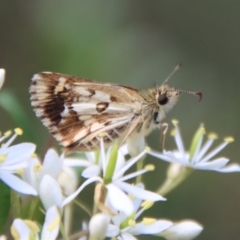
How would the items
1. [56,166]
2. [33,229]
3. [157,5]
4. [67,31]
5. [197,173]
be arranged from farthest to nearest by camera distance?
[157,5] < [197,173] < [67,31] < [56,166] < [33,229]

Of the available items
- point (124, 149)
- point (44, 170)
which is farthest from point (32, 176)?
point (124, 149)

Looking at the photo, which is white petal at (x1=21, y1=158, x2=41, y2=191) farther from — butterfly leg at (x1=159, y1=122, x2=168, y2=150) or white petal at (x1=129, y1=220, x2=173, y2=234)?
butterfly leg at (x1=159, y1=122, x2=168, y2=150)

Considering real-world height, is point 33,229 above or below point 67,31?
below

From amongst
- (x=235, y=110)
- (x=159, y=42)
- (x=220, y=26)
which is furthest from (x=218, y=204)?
(x=220, y=26)

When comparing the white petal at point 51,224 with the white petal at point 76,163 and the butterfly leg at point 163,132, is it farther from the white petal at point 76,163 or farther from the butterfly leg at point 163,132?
the butterfly leg at point 163,132

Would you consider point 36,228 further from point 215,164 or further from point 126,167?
point 215,164

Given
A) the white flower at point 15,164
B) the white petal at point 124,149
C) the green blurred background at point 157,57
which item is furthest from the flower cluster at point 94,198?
the green blurred background at point 157,57

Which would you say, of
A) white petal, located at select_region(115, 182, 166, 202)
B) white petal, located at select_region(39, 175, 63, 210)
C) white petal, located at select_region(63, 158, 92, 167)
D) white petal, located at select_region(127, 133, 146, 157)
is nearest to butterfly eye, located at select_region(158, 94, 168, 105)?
white petal, located at select_region(127, 133, 146, 157)

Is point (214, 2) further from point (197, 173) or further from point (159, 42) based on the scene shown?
point (197, 173)

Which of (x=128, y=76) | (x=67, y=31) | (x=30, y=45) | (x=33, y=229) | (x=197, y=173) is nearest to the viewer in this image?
(x=33, y=229)
